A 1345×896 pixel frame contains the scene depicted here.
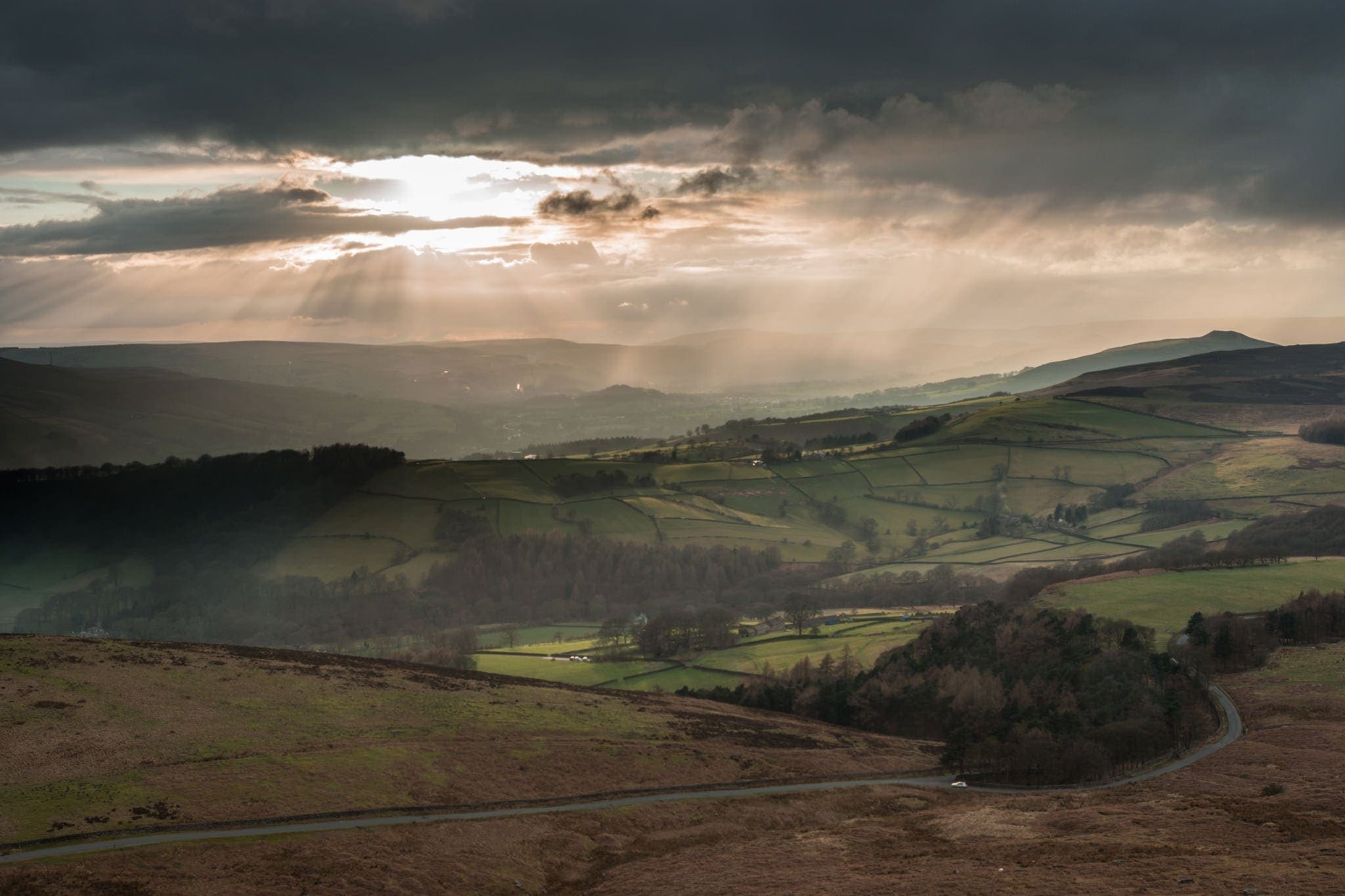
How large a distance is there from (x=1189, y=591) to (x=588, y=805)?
9180 centimetres

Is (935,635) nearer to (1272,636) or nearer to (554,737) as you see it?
(1272,636)

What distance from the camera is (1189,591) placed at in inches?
4899

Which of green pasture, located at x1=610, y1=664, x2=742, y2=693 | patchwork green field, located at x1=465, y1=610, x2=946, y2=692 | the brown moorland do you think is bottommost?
green pasture, located at x1=610, y1=664, x2=742, y2=693

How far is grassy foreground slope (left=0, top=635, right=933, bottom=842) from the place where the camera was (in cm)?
5650

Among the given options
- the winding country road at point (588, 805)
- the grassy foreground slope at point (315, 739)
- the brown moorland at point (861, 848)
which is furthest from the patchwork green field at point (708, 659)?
the brown moorland at point (861, 848)

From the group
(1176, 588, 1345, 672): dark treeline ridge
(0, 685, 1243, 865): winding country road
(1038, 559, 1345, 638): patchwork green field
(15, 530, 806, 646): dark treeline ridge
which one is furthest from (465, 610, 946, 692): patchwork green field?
(0, 685, 1243, 865): winding country road

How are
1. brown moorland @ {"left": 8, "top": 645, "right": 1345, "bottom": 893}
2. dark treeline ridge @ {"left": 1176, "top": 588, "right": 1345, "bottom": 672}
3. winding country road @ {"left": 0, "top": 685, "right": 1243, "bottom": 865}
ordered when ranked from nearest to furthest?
brown moorland @ {"left": 8, "top": 645, "right": 1345, "bottom": 893} → winding country road @ {"left": 0, "top": 685, "right": 1243, "bottom": 865} → dark treeline ridge @ {"left": 1176, "top": 588, "right": 1345, "bottom": 672}

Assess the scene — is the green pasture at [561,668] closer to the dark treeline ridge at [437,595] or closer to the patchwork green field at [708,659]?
the patchwork green field at [708,659]

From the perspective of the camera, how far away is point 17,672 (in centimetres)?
6956

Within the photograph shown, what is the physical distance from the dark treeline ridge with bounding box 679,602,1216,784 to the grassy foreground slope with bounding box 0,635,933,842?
303 inches

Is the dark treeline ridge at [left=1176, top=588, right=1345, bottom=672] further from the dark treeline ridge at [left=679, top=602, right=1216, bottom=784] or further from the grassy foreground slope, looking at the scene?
the grassy foreground slope

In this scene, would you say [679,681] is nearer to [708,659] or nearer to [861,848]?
[708,659]

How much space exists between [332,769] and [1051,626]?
79905mm

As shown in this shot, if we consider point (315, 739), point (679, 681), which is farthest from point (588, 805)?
point (679, 681)
